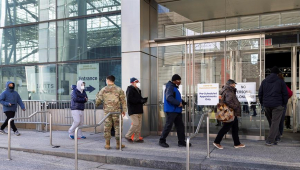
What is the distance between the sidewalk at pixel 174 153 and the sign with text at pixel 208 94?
1130 millimetres

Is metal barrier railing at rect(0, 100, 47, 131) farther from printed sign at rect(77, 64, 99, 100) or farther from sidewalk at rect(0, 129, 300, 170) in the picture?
sidewalk at rect(0, 129, 300, 170)

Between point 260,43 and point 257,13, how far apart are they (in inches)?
48.1

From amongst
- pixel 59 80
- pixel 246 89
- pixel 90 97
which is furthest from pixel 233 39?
pixel 59 80

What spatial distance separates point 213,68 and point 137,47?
2.32 meters

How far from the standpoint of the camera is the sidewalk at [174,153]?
18.4ft

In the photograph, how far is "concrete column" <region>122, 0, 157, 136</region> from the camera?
28.6 feet

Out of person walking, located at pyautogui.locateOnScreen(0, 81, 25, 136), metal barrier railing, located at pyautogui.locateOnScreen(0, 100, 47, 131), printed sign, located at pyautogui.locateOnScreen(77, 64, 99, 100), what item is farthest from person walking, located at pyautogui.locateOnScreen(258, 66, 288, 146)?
person walking, located at pyautogui.locateOnScreen(0, 81, 25, 136)

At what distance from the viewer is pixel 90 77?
10562 mm

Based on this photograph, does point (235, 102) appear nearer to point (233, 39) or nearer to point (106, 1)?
point (233, 39)

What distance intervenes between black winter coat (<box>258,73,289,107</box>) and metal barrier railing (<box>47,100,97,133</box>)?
556 cm

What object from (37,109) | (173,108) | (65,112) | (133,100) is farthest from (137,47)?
(37,109)

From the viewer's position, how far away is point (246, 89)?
27.4 feet

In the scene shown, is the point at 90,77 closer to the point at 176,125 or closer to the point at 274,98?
the point at 176,125

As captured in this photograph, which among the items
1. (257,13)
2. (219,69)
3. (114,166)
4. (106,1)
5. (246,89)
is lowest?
(114,166)
